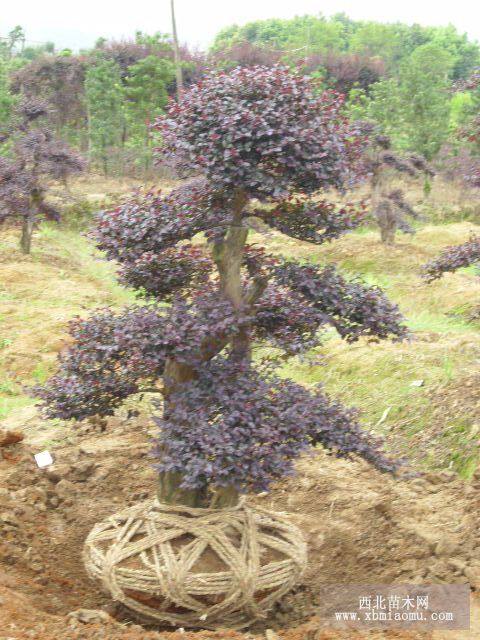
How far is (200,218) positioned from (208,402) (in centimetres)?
95

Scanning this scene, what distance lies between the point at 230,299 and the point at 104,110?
2080 centimetres

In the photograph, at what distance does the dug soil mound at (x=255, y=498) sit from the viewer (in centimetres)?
377

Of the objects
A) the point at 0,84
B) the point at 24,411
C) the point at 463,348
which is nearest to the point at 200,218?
the point at 24,411

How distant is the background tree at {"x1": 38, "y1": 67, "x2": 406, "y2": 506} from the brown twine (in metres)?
0.19

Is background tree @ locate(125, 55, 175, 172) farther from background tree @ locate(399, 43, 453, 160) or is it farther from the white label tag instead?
the white label tag

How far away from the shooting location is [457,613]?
3.94 metres

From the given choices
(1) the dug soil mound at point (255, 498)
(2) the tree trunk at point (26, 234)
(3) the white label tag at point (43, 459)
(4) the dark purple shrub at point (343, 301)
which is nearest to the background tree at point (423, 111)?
(2) the tree trunk at point (26, 234)

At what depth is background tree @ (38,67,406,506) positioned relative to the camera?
3.77 m

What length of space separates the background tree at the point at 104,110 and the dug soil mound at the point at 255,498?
18445 millimetres

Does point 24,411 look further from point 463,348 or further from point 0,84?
point 0,84

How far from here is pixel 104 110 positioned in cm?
2370

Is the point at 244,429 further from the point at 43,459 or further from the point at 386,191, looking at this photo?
the point at 386,191

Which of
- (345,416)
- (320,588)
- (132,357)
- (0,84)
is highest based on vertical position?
(0,84)

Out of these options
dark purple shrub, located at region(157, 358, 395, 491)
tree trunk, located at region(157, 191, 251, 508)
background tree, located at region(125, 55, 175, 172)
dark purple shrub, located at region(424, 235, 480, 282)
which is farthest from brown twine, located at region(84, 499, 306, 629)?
background tree, located at region(125, 55, 175, 172)
